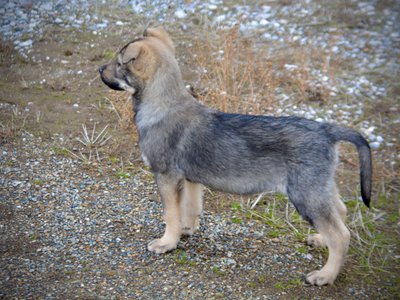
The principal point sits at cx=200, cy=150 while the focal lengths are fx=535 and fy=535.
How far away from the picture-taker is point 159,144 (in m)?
5.37

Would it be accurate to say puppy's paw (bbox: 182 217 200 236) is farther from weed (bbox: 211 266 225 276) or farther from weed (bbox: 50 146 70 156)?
weed (bbox: 50 146 70 156)

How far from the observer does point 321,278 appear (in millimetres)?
5078

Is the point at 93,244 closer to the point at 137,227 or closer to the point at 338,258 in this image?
the point at 137,227

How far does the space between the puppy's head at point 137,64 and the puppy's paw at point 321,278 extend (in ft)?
8.14

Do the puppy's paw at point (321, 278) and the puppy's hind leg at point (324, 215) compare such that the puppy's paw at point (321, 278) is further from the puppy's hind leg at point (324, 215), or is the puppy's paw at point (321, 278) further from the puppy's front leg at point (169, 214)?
the puppy's front leg at point (169, 214)

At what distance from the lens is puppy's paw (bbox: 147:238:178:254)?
214 inches

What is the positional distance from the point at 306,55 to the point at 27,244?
6.12m

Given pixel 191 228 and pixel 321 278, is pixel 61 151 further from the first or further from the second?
pixel 321 278

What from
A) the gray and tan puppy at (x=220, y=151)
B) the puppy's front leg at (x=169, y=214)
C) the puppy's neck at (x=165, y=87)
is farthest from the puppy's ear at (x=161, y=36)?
the puppy's front leg at (x=169, y=214)

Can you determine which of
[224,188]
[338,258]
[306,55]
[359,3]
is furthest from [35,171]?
[359,3]

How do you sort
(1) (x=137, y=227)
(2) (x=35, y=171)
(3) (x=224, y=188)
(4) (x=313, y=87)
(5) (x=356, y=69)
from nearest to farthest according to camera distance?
1. (3) (x=224, y=188)
2. (1) (x=137, y=227)
3. (2) (x=35, y=171)
4. (4) (x=313, y=87)
5. (5) (x=356, y=69)

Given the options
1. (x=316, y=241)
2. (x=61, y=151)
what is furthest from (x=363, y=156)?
(x=61, y=151)

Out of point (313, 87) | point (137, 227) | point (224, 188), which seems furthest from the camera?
point (313, 87)

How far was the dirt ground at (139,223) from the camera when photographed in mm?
4992
